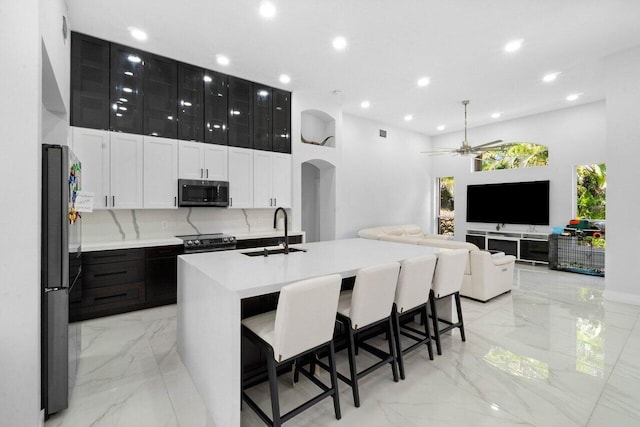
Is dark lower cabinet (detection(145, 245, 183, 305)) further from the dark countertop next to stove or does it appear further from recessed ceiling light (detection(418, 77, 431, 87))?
recessed ceiling light (detection(418, 77, 431, 87))

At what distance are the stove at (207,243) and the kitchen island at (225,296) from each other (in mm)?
1605

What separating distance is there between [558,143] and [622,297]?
3873mm

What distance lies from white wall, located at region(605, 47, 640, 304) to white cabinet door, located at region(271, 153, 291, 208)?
4799mm

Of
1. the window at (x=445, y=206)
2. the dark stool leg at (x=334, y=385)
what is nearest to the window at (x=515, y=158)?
the window at (x=445, y=206)

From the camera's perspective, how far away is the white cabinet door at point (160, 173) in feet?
13.4

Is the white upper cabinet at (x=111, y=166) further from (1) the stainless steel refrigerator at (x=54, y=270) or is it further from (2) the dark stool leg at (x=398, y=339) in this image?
(2) the dark stool leg at (x=398, y=339)

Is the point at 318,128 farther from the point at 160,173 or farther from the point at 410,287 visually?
the point at 410,287

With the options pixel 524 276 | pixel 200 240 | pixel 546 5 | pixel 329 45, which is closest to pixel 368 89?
pixel 329 45

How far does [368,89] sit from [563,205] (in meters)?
5.03

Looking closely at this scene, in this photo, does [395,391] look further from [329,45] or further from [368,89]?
[368,89]

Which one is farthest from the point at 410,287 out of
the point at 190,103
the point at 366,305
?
the point at 190,103

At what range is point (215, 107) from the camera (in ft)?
15.2

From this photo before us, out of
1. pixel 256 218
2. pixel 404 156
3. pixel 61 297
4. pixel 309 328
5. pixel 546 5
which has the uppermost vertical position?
pixel 546 5

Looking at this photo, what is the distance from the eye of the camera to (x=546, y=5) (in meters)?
3.11
